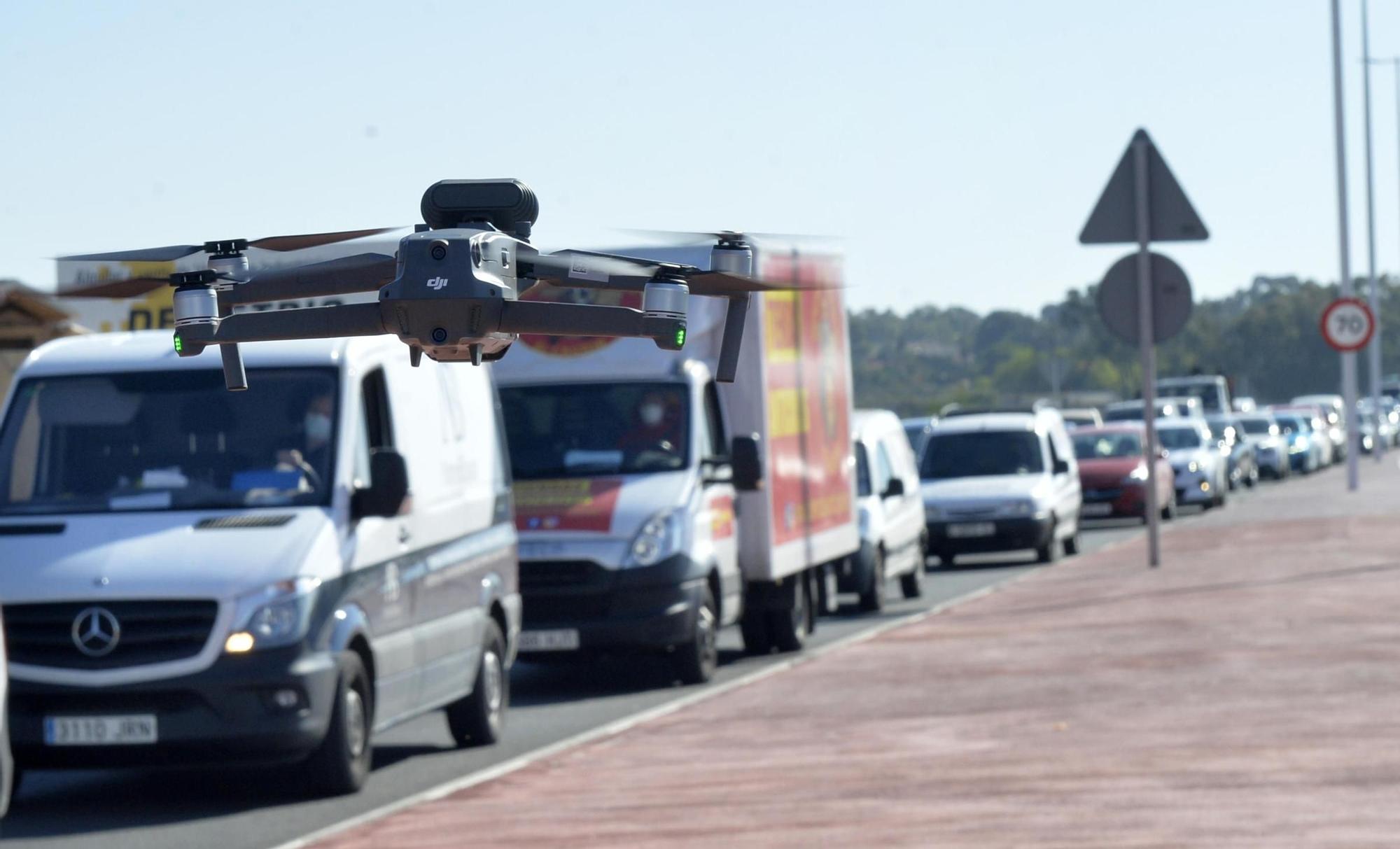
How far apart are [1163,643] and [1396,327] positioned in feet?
539

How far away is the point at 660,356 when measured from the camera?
51.2 ft

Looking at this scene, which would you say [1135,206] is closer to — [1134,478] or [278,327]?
[1134,478]

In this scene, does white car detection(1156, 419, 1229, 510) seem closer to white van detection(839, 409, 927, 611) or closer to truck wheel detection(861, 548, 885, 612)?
white van detection(839, 409, 927, 611)

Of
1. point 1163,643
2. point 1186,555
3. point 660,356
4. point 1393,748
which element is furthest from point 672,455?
point 1186,555

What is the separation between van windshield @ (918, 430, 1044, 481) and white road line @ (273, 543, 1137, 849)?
8.53 meters

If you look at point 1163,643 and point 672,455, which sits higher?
point 672,455

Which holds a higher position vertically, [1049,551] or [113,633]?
[113,633]

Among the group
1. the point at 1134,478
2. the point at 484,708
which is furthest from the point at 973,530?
the point at 484,708

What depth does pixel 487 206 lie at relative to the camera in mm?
1973

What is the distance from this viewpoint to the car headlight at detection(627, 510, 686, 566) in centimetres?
1497

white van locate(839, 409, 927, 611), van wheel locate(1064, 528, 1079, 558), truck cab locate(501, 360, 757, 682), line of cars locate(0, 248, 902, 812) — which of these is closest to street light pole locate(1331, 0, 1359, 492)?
van wheel locate(1064, 528, 1079, 558)

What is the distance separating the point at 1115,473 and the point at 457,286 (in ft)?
115

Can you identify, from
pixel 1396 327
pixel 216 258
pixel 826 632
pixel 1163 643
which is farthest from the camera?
pixel 1396 327

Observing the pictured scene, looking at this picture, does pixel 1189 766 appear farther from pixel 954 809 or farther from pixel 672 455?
pixel 672 455
